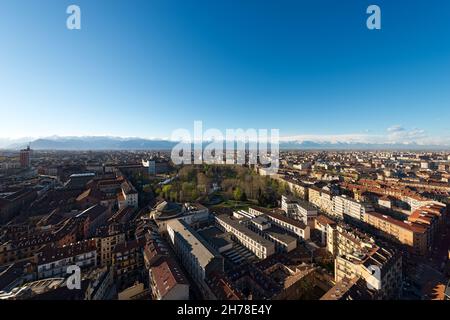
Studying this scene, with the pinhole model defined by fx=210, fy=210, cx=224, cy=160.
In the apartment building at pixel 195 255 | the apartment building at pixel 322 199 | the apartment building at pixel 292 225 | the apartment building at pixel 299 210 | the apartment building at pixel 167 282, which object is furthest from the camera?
the apartment building at pixel 322 199

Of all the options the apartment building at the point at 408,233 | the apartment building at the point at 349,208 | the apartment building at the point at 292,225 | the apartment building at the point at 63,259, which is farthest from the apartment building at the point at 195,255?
the apartment building at the point at 349,208

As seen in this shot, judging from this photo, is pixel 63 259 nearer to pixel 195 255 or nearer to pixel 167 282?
pixel 167 282

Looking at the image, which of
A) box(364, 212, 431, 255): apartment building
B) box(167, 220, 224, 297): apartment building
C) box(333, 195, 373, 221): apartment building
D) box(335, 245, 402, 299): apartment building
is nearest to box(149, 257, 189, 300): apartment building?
box(167, 220, 224, 297): apartment building

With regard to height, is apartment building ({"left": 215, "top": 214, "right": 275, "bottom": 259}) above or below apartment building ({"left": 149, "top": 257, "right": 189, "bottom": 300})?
below

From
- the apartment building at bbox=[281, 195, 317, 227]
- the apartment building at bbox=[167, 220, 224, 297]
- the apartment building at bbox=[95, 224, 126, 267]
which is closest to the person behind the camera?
the apartment building at bbox=[167, 220, 224, 297]

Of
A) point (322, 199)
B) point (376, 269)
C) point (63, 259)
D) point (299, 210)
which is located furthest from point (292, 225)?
point (63, 259)

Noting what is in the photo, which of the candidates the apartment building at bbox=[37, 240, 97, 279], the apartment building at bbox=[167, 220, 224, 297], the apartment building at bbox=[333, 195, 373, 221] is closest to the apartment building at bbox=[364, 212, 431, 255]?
the apartment building at bbox=[333, 195, 373, 221]

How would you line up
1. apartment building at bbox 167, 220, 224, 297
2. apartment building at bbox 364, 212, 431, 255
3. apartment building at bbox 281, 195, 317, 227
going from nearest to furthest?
apartment building at bbox 167, 220, 224, 297, apartment building at bbox 364, 212, 431, 255, apartment building at bbox 281, 195, 317, 227

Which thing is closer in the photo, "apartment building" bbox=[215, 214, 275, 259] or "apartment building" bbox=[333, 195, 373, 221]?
"apartment building" bbox=[215, 214, 275, 259]

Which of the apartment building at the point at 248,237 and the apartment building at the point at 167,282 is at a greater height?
the apartment building at the point at 167,282

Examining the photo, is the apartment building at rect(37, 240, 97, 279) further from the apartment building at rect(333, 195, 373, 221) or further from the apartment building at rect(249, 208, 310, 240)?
the apartment building at rect(333, 195, 373, 221)

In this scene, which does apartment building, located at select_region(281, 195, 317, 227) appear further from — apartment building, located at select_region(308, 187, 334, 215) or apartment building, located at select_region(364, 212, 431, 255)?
apartment building, located at select_region(364, 212, 431, 255)

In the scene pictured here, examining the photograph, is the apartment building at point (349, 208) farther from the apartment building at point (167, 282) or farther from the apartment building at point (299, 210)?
the apartment building at point (167, 282)
